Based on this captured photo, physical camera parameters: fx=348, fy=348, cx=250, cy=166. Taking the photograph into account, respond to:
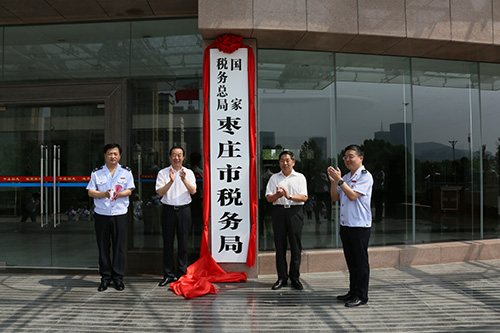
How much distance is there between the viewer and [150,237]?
530cm

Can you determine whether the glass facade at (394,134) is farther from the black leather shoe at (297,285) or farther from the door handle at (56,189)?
the door handle at (56,189)

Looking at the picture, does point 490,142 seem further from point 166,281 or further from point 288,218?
point 166,281

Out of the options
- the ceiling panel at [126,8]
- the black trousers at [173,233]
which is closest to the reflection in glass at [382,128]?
the black trousers at [173,233]

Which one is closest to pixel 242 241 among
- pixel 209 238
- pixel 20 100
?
pixel 209 238

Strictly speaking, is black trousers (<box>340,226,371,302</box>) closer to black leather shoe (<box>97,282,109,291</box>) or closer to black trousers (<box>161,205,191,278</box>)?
black trousers (<box>161,205,191,278</box>)

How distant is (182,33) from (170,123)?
4.68 ft

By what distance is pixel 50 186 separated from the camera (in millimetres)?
5309

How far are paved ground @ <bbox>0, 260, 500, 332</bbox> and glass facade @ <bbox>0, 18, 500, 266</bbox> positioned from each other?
939mm

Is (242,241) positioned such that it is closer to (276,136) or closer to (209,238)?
(209,238)

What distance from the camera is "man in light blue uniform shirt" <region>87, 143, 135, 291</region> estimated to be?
4.39 m

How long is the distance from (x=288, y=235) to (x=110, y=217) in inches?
89.1

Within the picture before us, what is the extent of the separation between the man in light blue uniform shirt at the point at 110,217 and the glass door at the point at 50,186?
1025mm

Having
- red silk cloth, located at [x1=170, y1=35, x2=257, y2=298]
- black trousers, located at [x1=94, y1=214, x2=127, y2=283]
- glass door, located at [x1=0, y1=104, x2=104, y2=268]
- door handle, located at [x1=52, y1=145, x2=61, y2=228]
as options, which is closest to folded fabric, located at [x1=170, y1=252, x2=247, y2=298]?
red silk cloth, located at [x1=170, y1=35, x2=257, y2=298]

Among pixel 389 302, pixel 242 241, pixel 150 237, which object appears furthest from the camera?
pixel 150 237
